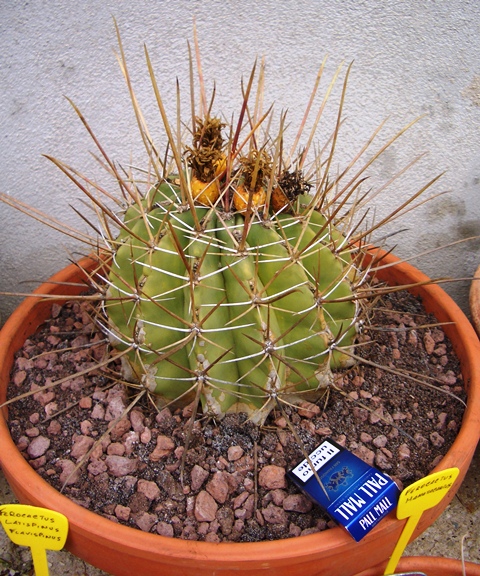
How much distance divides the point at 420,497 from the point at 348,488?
4.0 inches

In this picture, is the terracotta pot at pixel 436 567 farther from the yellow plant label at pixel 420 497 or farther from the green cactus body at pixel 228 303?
the green cactus body at pixel 228 303

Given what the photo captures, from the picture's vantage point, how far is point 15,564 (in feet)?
3.63

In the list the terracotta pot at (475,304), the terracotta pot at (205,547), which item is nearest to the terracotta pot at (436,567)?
the terracotta pot at (205,547)

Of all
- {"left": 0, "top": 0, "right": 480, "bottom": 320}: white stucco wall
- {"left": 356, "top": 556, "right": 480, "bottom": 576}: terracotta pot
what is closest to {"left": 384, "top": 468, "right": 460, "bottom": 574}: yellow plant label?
{"left": 356, "top": 556, "right": 480, "bottom": 576}: terracotta pot

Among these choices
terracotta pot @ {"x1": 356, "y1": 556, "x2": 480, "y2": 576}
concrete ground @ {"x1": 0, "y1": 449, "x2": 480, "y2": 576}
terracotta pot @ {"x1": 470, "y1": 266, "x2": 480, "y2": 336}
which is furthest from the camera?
terracotta pot @ {"x1": 470, "y1": 266, "x2": 480, "y2": 336}

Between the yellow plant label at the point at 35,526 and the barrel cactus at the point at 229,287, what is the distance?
9.7 inches

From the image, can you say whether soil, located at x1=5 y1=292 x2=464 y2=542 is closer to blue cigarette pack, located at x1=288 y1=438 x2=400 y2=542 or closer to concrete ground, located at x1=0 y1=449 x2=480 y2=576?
blue cigarette pack, located at x1=288 y1=438 x2=400 y2=542

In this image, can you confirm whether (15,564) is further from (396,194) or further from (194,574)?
(396,194)

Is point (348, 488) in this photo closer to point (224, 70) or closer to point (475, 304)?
point (475, 304)

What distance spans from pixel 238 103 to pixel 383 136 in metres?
0.41

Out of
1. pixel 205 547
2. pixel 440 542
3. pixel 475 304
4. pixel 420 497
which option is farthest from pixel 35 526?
pixel 475 304

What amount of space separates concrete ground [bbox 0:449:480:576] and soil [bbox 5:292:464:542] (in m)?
0.35

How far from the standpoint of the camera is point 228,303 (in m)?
0.83

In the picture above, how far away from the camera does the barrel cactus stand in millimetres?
803
